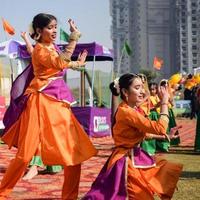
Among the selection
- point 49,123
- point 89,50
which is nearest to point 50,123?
point 49,123

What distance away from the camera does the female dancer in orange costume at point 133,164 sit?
310 centimetres

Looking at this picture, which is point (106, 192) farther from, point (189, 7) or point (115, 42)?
point (115, 42)

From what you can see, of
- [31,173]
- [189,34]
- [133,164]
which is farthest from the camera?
[189,34]

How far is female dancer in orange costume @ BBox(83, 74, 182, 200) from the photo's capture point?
310cm

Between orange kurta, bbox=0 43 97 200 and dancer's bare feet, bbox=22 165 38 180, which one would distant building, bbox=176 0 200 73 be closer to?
dancer's bare feet, bbox=22 165 38 180

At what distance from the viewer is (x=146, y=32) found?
94625mm

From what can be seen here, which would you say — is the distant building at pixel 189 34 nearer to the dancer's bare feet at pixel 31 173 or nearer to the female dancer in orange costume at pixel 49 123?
the dancer's bare feet at pixel 31 173

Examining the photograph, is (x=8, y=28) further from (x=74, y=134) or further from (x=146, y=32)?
(x=146, y=32)

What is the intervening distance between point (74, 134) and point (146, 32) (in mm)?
92579

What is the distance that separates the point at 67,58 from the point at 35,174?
2.03m

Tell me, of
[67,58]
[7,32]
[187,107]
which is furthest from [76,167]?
[187,107]

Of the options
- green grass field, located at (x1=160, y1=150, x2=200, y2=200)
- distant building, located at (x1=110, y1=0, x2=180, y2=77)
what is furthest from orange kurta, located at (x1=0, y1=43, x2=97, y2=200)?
distant building, located at (x1=110, y1=0, x2=180, y2=77)

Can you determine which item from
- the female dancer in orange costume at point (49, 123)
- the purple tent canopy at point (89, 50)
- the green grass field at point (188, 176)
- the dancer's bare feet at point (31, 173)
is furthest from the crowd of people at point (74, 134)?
the purple tent canopy at point (89, 50)

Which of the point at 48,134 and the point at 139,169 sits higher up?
the point at 48,134
